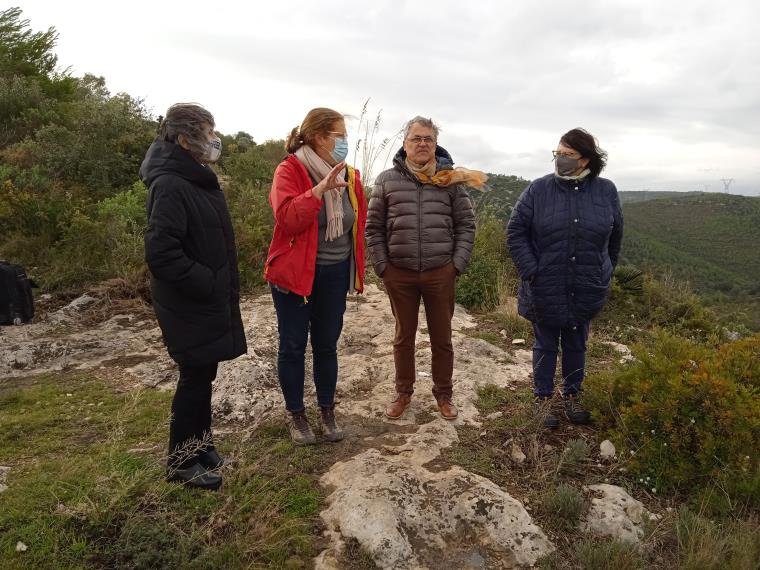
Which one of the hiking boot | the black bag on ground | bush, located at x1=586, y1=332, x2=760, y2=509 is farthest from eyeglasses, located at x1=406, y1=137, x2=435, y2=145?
the black bag on ground

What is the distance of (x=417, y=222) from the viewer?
10.8 ft

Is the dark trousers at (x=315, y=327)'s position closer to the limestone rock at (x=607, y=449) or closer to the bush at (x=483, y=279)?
the limestone rock at (x=607, y=449)

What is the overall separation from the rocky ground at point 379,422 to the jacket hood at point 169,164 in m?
1.76

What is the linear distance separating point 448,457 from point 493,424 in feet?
1.95

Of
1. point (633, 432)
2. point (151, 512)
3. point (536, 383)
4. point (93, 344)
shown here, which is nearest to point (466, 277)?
point (536, 383)

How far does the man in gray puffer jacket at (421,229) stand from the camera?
329cm

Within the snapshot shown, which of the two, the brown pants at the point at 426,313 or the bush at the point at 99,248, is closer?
the brown pants at the point at 426,313

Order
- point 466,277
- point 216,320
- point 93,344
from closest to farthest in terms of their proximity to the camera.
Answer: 1. point 216,320
2. point 93,344
3. point 466,277

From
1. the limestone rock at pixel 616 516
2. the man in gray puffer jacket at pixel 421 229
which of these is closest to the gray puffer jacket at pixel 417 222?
the man in gray puffer jacket at pixel 421 229

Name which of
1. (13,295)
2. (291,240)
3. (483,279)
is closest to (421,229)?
(291,240)

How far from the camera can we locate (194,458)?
2.65m

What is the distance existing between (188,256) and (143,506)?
3.87 ft

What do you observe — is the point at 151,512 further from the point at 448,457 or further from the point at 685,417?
the point at 685,417

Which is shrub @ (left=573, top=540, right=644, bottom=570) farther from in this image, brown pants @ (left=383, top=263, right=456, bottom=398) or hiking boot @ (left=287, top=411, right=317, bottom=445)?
hiking boot @ (left=287, top=411, right=317, bottom=445)
